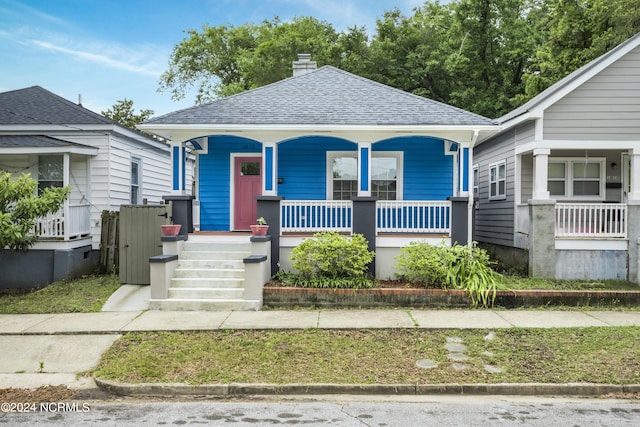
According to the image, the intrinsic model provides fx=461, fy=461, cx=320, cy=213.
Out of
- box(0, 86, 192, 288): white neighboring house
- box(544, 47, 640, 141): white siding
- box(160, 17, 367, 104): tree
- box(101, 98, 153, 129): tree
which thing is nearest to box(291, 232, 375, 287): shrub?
box(544, 47, 640, 141): white siding

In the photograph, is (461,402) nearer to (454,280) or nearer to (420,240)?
(454,280)

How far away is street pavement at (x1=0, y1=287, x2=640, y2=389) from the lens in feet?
19.9

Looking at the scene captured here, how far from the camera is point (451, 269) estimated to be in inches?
360

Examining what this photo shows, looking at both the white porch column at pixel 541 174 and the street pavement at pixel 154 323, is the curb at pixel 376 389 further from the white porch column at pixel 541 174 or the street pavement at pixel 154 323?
the white porch column at pixel 541 174

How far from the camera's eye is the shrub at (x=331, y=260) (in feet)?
29.6

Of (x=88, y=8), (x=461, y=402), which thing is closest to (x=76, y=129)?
(x=88, y=8)

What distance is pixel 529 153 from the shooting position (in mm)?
12172

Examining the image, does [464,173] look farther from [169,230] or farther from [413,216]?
[169,230]

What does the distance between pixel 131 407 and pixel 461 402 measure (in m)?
3.41

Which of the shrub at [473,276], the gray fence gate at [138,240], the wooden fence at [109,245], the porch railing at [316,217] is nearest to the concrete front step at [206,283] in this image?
the gray fence gate at [138,240]

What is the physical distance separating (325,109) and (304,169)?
6.17 ft

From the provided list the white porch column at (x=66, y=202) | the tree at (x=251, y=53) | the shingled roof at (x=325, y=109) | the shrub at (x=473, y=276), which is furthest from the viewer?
the tree at (x=251, y=53)

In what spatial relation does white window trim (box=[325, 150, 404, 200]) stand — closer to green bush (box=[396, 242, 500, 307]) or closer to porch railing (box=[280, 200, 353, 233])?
porch railing (box=[280, 200, 353, 233])

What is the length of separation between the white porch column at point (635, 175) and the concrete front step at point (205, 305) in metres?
8.65
